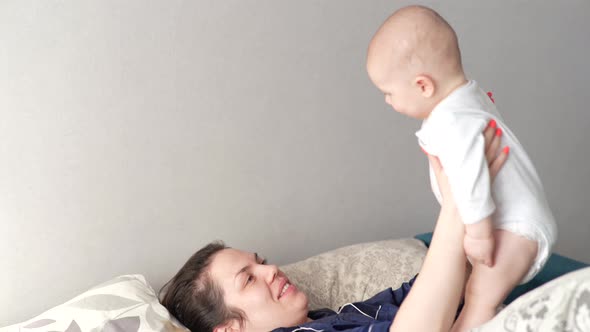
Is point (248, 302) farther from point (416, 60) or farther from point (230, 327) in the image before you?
point (416, 60)

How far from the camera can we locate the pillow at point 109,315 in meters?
1.87

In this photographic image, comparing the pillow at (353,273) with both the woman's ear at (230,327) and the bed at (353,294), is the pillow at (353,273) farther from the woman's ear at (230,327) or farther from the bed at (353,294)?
the woman's ear at (230,327)

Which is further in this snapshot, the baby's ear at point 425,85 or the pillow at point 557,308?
the baby's ear at point 425,85

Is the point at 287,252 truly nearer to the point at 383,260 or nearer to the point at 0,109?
the point at 383,260

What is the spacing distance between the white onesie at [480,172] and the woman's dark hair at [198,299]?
83 centimetres

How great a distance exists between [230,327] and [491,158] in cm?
93

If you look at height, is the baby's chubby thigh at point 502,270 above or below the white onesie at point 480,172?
below

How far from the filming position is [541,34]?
3.18 m

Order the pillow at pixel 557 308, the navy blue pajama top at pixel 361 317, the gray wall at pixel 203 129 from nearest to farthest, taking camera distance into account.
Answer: the pillow at pixel 557 308
the navy blue pajama top at pixel 361 317
the gray wall at pixel 203 129

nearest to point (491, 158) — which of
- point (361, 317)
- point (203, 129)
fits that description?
point (361, 317)

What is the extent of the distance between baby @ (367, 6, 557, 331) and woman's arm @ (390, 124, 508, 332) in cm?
3

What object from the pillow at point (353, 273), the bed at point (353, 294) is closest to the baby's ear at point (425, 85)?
the bed at point (353, 294)

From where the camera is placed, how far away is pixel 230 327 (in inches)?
75.7

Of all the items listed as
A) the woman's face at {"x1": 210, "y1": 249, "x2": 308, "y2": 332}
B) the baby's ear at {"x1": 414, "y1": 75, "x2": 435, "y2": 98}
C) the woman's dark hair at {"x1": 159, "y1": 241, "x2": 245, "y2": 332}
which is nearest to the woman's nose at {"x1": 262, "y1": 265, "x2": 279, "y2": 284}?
the woman's face at {"x1": 210, "y1": 249, "x2": 308, "y2": 332}
